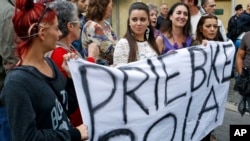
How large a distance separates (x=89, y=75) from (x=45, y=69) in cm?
47

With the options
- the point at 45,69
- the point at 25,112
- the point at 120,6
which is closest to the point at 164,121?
the point at 45,69

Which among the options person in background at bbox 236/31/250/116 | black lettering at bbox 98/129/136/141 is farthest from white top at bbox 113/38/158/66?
person in background at bbox 236/31/250/116

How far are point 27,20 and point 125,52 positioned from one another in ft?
4.97

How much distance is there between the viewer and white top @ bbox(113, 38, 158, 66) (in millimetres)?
3463

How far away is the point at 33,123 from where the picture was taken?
6.18 feet

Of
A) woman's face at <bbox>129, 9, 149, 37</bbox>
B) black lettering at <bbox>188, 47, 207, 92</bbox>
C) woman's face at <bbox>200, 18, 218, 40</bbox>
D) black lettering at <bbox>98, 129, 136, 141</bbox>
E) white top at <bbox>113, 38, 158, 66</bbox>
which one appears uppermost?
woman's face at <bbox>129, 9, 149, 37</bbox>

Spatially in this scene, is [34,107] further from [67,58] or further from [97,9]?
[97,9]

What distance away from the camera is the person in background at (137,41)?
137 inches

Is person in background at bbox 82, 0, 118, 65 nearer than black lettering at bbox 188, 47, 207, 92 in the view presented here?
No

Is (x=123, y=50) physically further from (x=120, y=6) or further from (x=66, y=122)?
(x=120, y=6)

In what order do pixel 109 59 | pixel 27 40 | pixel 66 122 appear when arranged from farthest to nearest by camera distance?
pixel 109 59
pixel 66 122
pixel 27 40

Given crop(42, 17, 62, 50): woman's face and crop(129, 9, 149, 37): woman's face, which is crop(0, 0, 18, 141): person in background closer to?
crop(129, 9, 149, 37): woman's face

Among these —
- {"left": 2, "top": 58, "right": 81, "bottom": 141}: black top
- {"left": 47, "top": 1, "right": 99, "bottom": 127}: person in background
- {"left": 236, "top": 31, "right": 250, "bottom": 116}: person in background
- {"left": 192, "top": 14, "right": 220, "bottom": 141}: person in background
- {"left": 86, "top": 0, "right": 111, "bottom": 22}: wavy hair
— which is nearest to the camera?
{"left": 2, "top": 58, "right": 81, "bottom": 141}: black top

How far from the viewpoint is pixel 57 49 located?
2.72 m
